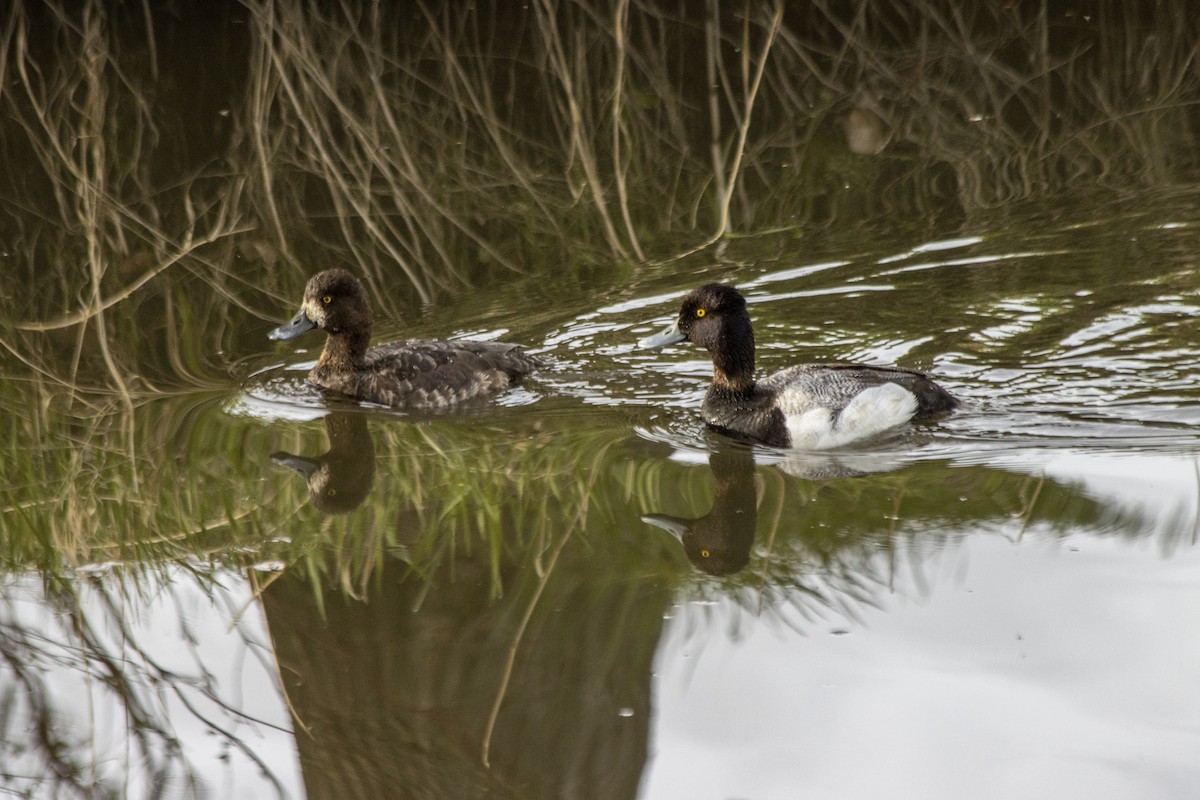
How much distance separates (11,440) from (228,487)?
151 centimetres

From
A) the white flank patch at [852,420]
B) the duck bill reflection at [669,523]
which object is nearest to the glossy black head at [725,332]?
the white flank patch at [852,420]

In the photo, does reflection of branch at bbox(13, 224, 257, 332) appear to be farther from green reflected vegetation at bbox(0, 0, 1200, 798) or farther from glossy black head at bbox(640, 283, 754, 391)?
glossy black head at bbox(640, 283, 754, 391)

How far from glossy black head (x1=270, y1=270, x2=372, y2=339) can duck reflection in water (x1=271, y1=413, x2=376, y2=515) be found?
0.64m

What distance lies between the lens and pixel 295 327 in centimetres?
870

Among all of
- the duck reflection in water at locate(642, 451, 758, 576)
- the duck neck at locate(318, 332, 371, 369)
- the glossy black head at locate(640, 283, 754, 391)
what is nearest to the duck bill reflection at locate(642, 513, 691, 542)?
the duck reflection in water at locate(642, 451, 758, 576)

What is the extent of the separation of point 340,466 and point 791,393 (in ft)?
7.87

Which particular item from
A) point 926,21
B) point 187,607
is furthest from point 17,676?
point 926,21

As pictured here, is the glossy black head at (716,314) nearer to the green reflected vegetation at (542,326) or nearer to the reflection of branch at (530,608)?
the green reflected vegetation at (542,326)

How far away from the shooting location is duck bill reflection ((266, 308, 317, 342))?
8.66 m

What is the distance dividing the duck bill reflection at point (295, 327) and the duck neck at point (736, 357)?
2.52 m

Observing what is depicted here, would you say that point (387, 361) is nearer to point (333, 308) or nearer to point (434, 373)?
point (434, 373)

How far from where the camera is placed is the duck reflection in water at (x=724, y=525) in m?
6.00

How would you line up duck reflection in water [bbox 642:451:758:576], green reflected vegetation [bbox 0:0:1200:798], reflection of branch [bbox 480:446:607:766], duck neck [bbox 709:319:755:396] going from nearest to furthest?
reflection of branch [bbox 480:446:607:766] < green reflected vegetation [bbox 0:0:1200:798] < duck reflection in water [bbox 642:451:758:576] < duck neck [bbox 709:319:755:396]

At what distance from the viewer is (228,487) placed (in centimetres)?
701
